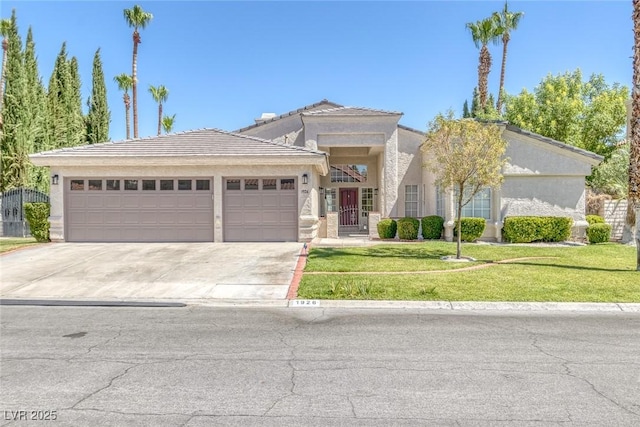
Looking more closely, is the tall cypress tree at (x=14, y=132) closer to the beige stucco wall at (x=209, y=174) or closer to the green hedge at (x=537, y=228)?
the beige stucco wall at (x=209, y=174)

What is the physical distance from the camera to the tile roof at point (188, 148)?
56.7 feet

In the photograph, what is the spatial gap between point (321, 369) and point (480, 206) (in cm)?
1632

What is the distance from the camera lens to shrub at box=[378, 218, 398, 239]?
2003cm

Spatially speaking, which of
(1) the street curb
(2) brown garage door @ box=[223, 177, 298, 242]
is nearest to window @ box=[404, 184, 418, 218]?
(2) brown garage door @ box=[223, 177, 298, 242]

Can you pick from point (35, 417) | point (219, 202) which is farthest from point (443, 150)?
point (35, 417)

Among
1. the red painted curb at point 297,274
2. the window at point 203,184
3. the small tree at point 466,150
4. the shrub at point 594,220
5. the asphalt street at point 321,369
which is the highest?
the small tree at point 466,150

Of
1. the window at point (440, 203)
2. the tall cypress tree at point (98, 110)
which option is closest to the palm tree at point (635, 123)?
the window at point (440, 203)

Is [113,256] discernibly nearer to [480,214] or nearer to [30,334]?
[30,334]

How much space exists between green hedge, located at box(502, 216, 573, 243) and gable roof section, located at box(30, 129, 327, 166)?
8.72 meters

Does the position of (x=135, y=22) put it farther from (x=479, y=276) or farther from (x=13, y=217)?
(x=479, y=276)

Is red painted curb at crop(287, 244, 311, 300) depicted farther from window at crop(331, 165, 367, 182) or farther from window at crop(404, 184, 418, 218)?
window at crop(331, 165, 367, 182)

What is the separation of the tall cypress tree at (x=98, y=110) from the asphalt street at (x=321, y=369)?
111 feet

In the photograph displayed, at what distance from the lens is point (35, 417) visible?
13.2 feet

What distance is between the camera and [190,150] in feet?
57.5
